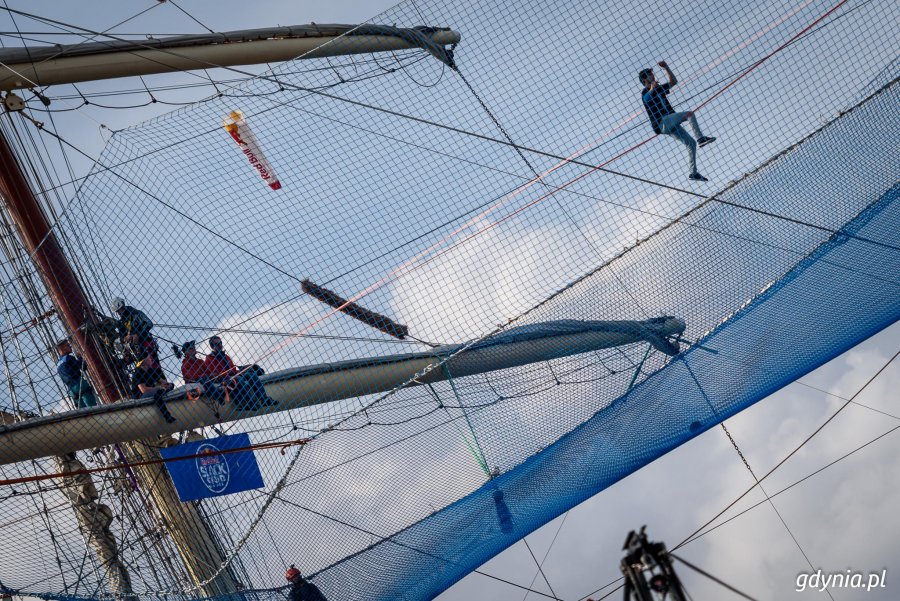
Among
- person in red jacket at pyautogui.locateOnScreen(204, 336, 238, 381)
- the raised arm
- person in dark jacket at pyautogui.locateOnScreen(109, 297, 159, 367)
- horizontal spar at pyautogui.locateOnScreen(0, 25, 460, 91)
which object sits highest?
horizontal spar at pyautogui.locateOnScreen(0, 25, 460, 91)

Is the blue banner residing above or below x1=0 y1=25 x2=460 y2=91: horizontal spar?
below

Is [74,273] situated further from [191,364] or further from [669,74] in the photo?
[669,74]

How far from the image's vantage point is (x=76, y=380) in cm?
1372

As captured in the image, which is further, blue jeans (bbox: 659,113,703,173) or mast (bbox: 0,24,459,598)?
mast (bbox: 0,24,459,598)

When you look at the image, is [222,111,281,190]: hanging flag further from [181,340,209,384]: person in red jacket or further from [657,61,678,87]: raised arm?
[657,61,678,87]: raised arm

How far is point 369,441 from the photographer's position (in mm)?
10805

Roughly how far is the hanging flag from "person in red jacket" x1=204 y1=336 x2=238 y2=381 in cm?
154

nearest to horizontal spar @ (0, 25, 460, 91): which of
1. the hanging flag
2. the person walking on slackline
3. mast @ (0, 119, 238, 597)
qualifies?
mast @ (0, 119, 238, 597)

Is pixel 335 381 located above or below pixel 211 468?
above

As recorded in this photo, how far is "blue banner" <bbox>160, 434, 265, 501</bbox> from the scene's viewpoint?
36.8 feet

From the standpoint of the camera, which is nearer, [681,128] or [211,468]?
[681,128]

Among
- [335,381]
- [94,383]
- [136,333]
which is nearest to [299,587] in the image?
[335,381]

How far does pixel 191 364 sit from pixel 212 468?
1.21 metres

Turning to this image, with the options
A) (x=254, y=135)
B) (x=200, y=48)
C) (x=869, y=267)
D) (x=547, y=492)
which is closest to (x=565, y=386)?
(x=547, y=492)
